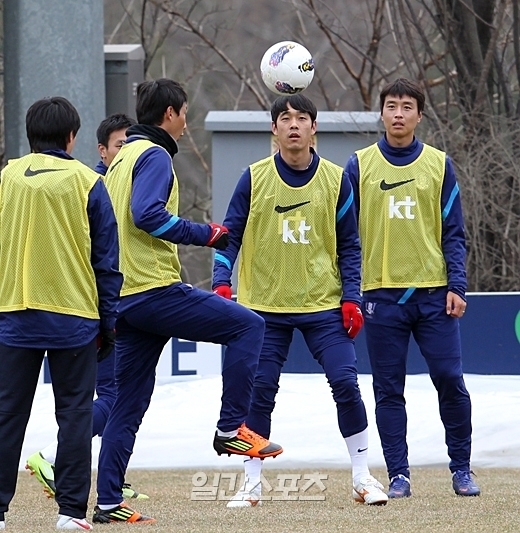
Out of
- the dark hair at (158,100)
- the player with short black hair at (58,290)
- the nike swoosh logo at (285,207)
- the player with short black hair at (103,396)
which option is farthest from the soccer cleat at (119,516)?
the dark hair at (158,100)

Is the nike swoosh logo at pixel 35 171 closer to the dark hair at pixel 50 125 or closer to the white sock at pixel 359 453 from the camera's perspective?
the dark hair at pixel 50 125

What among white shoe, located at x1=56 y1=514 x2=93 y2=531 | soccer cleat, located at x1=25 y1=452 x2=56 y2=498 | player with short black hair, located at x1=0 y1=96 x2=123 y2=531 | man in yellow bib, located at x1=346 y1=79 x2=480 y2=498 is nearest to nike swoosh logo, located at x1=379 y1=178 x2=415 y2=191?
man in yellow bib, located at x1=346 y1=79 x2=480 y2=498

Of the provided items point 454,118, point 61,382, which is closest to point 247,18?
point 454,118

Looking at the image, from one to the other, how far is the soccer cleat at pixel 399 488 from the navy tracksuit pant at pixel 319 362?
58 cm

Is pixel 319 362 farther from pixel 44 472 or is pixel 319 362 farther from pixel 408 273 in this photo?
pixel 44 472

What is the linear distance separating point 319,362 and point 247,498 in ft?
2.53

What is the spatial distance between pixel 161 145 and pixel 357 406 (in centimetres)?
163

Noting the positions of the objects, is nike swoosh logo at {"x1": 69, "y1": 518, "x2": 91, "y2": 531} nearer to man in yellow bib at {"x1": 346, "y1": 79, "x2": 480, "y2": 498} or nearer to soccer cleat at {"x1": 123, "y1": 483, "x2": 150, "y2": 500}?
soccer cleat at {"x1": 123, "y1": 483, "x2": 150, "y2": 500}

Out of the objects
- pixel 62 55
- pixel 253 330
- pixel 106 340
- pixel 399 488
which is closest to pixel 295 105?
pixel 253 330

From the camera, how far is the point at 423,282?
23.6ft

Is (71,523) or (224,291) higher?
(224,291)

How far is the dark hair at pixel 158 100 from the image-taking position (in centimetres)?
626

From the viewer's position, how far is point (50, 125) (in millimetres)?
5793

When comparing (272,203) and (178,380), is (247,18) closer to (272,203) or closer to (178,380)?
(178,380)
